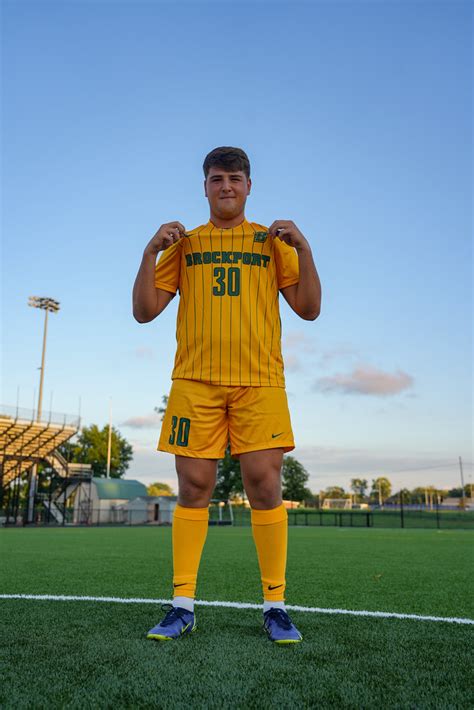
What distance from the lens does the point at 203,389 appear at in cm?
281

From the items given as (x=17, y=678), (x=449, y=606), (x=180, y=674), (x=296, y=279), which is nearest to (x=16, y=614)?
(x=17, y=678)

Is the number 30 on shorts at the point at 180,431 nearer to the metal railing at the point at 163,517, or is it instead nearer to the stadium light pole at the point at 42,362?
the metal railing at the point at 163,517

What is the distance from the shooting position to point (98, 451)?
67.4 m

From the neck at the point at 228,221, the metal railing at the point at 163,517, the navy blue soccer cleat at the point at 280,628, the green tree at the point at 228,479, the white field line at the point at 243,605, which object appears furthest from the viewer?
the green tree at the point at 228,479

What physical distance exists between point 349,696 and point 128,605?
1.88 meters

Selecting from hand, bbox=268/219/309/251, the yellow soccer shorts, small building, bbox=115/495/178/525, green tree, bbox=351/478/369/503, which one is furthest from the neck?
green tree, bbox=351/478/369/503

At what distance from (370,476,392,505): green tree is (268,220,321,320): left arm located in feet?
467

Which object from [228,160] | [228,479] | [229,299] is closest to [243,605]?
[229,299]

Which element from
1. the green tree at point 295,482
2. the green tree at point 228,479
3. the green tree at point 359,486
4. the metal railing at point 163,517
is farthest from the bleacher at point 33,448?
the green tree at point 359,486

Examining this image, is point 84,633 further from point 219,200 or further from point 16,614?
point 219,200

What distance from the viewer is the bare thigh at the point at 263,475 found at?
273 cm

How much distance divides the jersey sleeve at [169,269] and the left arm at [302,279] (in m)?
0.53

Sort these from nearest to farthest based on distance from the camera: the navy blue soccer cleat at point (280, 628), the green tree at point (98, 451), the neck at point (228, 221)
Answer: the navy blue soccer cleat at point (280, 628)
the neck at point (228, 221)
the green tree at point (98, 451)

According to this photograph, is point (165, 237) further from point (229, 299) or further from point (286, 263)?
point (286, 263)
